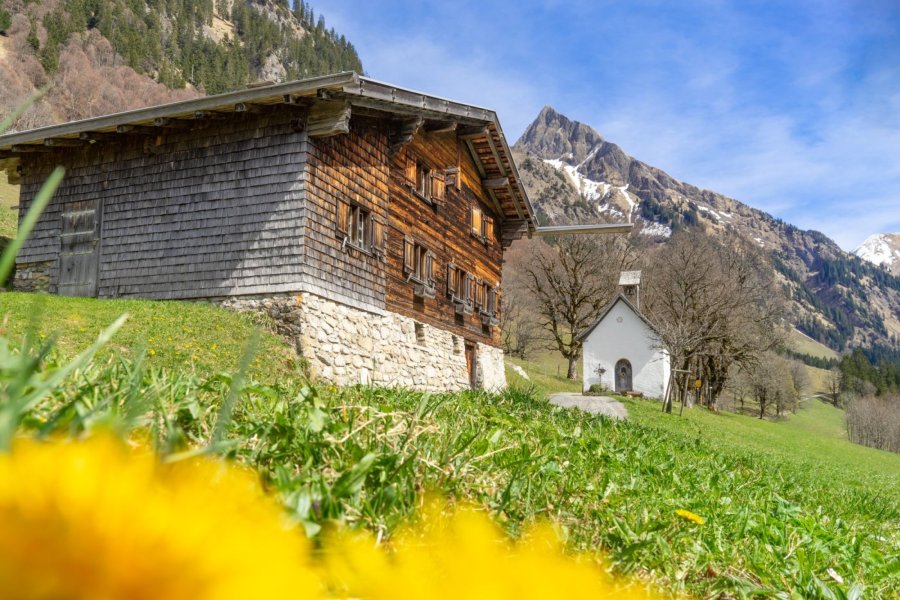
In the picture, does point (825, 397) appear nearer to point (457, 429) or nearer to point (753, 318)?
point (753, 318)

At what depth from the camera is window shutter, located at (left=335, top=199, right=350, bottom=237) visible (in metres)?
16.2

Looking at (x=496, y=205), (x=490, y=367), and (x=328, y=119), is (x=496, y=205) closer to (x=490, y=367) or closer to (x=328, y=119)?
(x=490, y=367)

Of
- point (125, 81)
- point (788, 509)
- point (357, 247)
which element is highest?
point (125, 81)

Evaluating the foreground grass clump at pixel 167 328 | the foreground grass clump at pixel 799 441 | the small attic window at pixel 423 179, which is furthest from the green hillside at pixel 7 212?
the foreground grass clump at pixel 799 441

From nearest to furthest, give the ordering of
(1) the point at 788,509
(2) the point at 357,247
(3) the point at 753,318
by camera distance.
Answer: (1) the point at 788,509
(2) the point at 357,247
(3) the point at 753,318

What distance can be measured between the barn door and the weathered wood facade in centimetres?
3

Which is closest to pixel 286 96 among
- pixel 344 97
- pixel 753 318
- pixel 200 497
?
pixel 344 97

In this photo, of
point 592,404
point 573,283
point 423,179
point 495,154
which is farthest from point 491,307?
point 573,283

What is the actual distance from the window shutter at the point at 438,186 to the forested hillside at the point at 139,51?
31534 millimetres

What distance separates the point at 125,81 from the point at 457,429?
3193 inches

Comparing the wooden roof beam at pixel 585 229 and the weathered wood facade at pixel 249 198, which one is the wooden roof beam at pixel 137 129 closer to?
the weathered wood facade at pixel 249 198

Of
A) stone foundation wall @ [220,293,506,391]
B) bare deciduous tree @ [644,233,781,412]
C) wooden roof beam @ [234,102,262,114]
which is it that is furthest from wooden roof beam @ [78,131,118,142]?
bare deciduous tree @ [644,233,781,412]

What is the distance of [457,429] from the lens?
3.57 m

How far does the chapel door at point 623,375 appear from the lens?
147 feet
